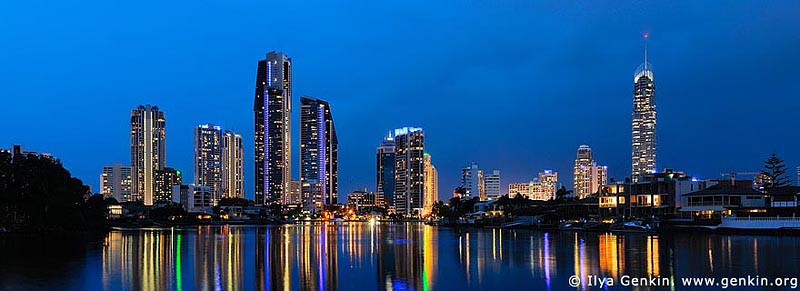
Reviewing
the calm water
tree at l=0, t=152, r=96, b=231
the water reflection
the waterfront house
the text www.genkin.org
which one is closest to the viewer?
the text www.genkin.org

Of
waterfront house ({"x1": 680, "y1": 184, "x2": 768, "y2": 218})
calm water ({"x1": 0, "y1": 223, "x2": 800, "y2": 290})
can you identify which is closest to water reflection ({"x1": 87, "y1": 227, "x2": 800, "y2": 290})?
calm water ({"x1": 0, "y1": 223, "x2": 800, "y2": 290})

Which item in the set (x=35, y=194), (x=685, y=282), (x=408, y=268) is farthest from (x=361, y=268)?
(x=35, y=194)

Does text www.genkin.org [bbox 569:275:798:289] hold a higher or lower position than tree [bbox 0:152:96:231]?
lower

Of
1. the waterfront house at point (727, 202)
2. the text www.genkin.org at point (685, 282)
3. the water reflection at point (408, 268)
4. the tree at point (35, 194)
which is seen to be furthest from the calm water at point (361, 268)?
the waterfront house at point (727, 202)

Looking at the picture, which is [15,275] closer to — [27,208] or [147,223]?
[27,208]

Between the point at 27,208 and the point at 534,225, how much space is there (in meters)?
80.6

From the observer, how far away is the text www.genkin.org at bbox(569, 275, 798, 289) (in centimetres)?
2617

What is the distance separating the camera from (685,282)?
27.1 metres

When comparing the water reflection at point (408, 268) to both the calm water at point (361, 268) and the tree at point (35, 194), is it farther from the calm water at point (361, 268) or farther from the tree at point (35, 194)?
the tree at point (35, 194)

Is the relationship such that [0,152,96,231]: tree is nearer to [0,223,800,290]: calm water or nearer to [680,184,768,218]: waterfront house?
→ [0,223,800,290]: calm water

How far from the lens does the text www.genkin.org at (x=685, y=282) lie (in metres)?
26.2

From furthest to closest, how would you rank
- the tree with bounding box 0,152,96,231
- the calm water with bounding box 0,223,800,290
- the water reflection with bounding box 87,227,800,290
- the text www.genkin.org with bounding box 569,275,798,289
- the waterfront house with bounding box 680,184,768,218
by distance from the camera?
the waterfront house with bounding box 680,184,768,218 < the tree with bounding box 0,152,96,231 < the water reflection with bounding box 87,227,800,290 < the calm water with bounding box 0,223,800,290 < the text www.genkin.org with bounding box 569,275,798,289

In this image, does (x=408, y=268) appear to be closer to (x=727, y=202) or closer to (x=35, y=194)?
(x=35, y=194)

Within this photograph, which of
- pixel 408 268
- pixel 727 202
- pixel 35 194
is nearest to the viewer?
pixel 408 268
